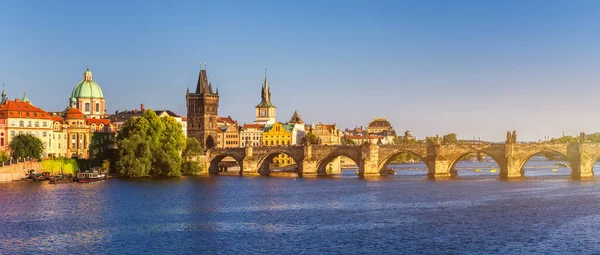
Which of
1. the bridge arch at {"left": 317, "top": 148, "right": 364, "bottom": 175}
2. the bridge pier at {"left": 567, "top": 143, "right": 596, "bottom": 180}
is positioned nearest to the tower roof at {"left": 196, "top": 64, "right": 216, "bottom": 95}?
the bridge arch at {"left": 317, "top": 148, "right": 364, "bottom": 175}

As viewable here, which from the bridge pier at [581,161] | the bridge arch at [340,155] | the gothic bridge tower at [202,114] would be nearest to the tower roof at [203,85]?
the gothic bridge tower at [202,114]

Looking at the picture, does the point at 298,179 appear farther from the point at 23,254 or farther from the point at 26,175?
the point at 23,254

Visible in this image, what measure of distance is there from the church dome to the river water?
68.9 metres

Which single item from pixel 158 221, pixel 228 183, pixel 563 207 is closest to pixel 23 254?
pixel 158 221

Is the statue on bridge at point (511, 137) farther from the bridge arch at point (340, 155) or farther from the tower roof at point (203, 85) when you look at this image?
the tower roof at point (203, 85)

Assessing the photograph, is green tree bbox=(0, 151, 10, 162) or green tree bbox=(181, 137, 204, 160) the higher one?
green tree bbox=(181, 137, 204, 160)

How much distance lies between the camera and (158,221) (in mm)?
63656

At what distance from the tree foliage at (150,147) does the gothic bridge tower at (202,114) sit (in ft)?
82.6

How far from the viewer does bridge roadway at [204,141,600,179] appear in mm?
113625

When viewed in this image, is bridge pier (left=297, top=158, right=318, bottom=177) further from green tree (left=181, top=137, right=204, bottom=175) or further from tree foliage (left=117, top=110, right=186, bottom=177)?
tree foliage (left=117, top=110, right=186, bottom=177)

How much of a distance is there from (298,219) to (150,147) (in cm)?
5442

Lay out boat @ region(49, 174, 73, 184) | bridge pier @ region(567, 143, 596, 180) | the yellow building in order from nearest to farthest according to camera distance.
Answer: boat @ region(49, 174, 73, 184) → bridge pier @ region(567, 143, 596, 180) → the yellow building

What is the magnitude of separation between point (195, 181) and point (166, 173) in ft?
32.2

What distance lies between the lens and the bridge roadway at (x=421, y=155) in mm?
113625
